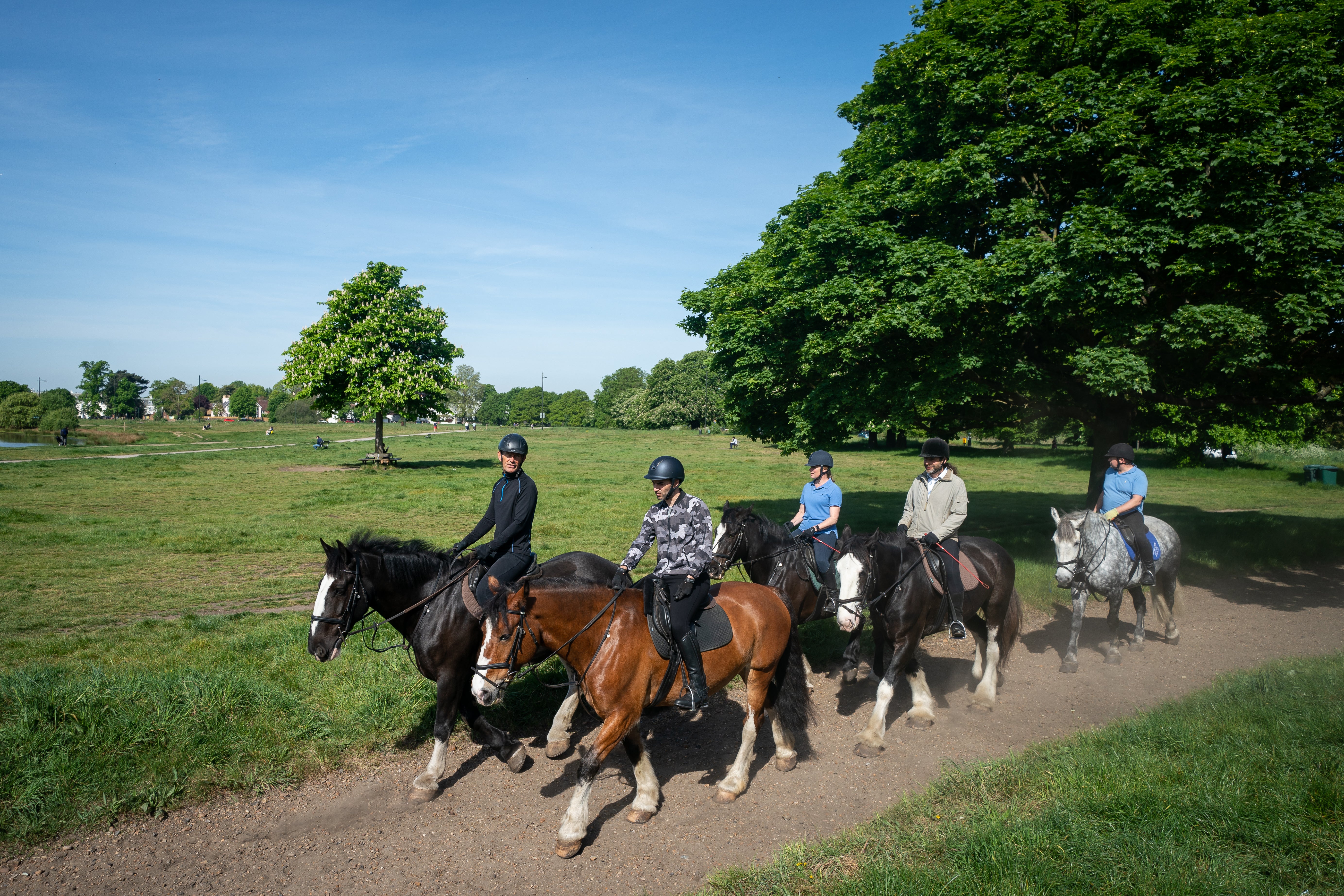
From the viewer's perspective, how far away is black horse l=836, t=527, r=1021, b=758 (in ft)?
22.2

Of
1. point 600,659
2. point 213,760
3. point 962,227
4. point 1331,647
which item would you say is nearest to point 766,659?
point 600,659

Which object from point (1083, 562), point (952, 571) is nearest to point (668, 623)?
point (952, 571)

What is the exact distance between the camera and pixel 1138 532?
975 cm

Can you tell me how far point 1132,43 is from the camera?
11.3 metres

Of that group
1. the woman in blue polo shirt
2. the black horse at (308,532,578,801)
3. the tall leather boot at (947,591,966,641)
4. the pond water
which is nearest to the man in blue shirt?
the tall leather boot at (947,591,966,641)

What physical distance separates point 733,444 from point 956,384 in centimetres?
4804

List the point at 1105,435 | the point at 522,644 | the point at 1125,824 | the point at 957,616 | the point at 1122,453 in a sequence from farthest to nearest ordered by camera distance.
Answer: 1. the point at 1105,435
2. the point at 1122,453
3. the point at 957,616
4. the point at 522,644
5. the point at 1125,824

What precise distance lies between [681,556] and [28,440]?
7364cm

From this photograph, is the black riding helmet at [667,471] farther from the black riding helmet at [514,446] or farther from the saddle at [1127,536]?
the saddle at [1127,536]

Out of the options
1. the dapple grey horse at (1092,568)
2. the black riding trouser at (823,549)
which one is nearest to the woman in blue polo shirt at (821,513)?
the black riding trouser at (823,549)

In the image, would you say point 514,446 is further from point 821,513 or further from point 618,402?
point 618,402

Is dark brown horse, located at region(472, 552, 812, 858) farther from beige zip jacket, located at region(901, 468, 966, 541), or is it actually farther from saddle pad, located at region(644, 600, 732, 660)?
beige zip jacket, located at region(901, 468, 966, 541)

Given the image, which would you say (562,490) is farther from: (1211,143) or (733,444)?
(733,444)

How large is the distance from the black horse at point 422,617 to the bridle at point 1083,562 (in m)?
7.00
